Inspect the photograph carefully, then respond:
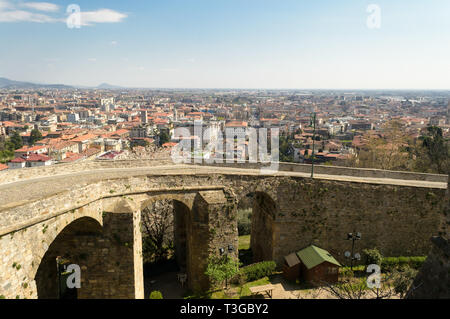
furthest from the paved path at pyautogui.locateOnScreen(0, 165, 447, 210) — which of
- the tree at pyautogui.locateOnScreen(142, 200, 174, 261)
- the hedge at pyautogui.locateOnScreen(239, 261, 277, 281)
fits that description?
the hedge at pyautogui.locateOnScreen(239, 261, 277, 281)

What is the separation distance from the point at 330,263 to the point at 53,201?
11534mm

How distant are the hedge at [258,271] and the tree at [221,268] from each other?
0.58 meters

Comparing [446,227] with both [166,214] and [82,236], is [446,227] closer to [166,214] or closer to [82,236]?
[82,236]

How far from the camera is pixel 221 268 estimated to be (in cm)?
1390

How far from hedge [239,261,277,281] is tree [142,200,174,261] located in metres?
5.76

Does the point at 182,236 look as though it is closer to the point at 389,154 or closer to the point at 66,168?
the point at 66,168

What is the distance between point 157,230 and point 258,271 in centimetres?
698

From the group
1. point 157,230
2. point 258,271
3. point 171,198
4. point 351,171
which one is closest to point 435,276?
point 258,271

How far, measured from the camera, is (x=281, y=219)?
15.2 m

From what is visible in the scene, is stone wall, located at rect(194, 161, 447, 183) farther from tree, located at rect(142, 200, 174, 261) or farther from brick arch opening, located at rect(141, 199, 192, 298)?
tree, located at rect(142, 200, 174, 261)

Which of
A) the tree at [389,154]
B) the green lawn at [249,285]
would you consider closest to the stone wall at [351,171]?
the green lawn at [249,285]

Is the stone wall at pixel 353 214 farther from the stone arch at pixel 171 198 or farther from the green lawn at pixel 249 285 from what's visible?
the stone arch at pixel 171 198

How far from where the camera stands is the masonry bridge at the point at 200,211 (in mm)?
11781

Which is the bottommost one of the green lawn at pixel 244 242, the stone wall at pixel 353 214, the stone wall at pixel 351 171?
the green lawn at pixel 244 242
